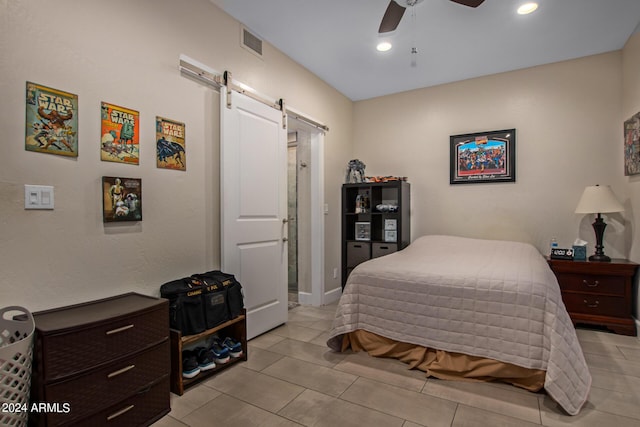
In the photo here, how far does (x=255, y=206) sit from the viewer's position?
286 cm

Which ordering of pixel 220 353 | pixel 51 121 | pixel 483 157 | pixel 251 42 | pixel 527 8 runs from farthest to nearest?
pixel 483 157, pixel 251 42, pixel 527 8, pixel 220 353, pixel 51 121

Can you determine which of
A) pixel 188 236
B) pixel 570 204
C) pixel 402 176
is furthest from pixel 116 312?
pixel 570 204

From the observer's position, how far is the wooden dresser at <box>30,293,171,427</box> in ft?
4.43

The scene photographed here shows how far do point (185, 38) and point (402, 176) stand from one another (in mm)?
2960

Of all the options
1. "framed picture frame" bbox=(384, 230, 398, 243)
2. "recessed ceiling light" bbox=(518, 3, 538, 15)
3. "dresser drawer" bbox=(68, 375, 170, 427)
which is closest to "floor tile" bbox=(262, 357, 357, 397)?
"dresser drawer" bbox=(68, 375, 170, 427)

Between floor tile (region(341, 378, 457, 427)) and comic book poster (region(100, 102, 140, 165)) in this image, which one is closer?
floor tile (region(341, 378, 457, 427))

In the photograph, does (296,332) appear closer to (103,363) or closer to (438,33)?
(103,363)

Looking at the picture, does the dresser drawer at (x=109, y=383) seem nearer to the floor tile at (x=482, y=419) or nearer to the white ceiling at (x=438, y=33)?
the floor tile at (x=482, y=419)

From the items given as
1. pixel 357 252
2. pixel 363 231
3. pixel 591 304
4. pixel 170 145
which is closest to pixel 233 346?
pixel 170 145

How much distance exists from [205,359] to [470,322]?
5.85 ft

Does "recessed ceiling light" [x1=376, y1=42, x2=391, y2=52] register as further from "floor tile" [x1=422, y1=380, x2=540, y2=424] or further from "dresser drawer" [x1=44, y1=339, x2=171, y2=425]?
"dresser drawer" [x1=44, y1=339, x2=171, y2=425]

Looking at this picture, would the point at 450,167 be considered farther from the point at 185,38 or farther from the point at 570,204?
the point at 185,38

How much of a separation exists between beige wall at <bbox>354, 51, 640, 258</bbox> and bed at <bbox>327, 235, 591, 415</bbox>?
101cm

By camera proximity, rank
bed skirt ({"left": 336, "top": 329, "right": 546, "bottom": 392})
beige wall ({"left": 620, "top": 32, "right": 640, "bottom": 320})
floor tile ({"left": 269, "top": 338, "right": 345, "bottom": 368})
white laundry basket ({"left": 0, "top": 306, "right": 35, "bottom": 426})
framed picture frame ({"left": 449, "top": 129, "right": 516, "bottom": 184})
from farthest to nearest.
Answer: framed picture frame ({"left": 449, "top": 129, "right": 516, "bottom": 184}) < beige wall ({"left": 620, "top": 32, "right": 640, "bottom": 320}) < floor tile ({"left": 269, "top": 338, "right": 345, "bottom": 368}) < bed skirt ({"left": 336, "top": 329, "right": 546, "bottom": 392}) < white laundry basket ({"left": 0, "top": 306, "right": 35, "bottom": 426})
